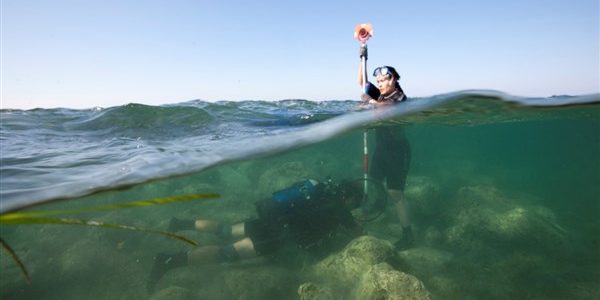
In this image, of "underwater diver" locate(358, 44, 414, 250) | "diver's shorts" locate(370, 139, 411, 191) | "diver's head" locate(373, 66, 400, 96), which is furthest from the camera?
"diver's shorts" locate(370, 139, 411, 191)

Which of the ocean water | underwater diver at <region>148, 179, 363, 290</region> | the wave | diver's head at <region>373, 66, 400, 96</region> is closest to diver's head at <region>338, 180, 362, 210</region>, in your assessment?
underwater diver at <region>148, 179, 363, 290</region>

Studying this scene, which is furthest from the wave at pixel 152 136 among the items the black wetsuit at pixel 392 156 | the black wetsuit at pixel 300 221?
the black wetsuit at pixel 300 221

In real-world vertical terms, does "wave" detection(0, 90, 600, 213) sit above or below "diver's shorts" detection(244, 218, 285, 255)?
above

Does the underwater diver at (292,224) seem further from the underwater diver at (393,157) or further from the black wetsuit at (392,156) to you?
the black wetsuit at (392,156)

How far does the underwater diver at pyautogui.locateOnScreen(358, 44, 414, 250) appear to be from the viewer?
34.8 ft

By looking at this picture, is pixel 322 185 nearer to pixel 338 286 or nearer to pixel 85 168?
pixel 338 286

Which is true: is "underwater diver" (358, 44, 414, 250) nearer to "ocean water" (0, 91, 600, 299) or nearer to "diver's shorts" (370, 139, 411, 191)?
"diver's shorts" (370, 139, 411, 191)

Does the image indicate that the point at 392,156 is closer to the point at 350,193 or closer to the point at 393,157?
the point at 393,157

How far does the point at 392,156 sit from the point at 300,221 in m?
4.38

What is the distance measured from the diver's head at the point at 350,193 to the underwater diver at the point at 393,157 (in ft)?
8.16

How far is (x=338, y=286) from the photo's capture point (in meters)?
8.30

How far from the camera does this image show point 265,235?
905cm

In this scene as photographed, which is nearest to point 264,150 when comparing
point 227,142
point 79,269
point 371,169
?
point 227,142

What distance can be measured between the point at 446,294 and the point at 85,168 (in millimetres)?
9248
